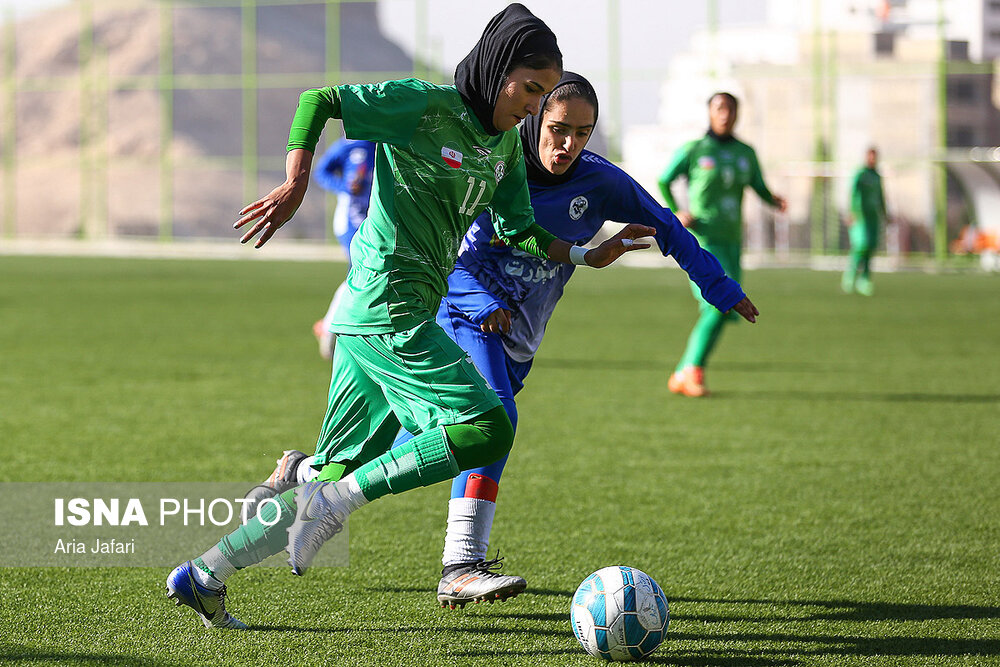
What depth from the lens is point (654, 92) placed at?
3167cm

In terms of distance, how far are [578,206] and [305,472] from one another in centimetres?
126

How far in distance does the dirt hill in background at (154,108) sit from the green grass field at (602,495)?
42987mm

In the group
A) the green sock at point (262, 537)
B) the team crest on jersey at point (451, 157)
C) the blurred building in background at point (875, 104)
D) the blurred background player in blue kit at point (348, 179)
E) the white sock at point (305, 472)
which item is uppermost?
the blurred building in background at point (875, 104)

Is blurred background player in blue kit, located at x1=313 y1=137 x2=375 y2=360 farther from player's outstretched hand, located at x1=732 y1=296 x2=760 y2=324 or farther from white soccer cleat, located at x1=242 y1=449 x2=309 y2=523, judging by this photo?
player's outstretched hand, located at x1=732 y1=296 x2=760 y2=324

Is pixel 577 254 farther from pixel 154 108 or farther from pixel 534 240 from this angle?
pixel 154 108

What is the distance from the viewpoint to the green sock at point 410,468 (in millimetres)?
3416

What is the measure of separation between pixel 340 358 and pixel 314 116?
0.75m

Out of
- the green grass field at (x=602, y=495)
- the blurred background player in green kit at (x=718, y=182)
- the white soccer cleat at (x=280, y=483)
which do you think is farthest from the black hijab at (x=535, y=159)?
the blurred background player in green kit at (x=718, y=182)

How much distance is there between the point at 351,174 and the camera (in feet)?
30.9

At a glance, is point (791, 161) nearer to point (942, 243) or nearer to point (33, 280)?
point (942, 243)

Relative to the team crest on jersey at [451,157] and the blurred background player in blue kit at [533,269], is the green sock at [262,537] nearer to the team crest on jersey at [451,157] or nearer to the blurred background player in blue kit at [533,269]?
the blurred background player in blue kit at [533,269]

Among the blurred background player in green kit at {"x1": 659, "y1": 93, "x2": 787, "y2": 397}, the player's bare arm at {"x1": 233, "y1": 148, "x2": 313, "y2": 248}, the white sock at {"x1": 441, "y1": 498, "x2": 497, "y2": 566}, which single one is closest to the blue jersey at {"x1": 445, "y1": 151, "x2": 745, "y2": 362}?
the white sock at {"x1": 441, "y1": 498, "x2": 497, "y2": 566}

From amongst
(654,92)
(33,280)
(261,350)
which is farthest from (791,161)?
(261,350)

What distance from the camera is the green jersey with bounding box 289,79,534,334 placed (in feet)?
11.4
